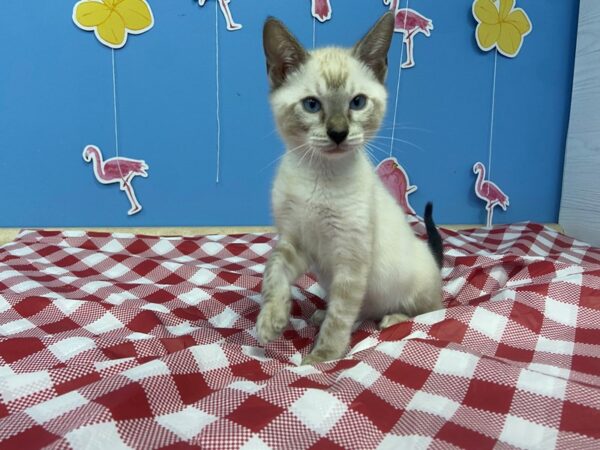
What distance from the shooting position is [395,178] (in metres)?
2.05

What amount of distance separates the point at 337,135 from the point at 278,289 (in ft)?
1.08

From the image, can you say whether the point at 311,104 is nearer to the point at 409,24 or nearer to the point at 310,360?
the point at 310,360

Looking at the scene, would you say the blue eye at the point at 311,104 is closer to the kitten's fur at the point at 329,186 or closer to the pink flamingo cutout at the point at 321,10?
the kitten's fur at the point at 329,186

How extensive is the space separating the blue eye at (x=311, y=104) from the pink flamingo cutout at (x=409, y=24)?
1215mm

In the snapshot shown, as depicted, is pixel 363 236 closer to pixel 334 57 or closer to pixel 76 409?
pixel 334 57

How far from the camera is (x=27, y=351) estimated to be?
0.85 metres

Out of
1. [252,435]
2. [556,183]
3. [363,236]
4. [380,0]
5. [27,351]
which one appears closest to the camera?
[252,435]

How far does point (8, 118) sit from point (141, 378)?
1553 mm

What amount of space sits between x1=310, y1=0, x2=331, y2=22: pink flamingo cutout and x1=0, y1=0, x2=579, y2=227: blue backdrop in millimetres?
28

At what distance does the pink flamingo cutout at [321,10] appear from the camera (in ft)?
6.18

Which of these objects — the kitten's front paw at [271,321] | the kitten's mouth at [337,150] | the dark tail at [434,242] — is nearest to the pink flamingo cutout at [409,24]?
the dark tail at [434,242]

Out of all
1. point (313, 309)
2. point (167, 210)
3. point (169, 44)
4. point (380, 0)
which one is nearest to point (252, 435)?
point (313, 309)

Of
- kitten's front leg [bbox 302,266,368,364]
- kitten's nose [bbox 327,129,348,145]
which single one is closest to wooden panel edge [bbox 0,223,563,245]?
kitten's front leg [bbox 302,266,368,364]

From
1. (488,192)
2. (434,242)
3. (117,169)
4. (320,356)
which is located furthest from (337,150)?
(488,192)
